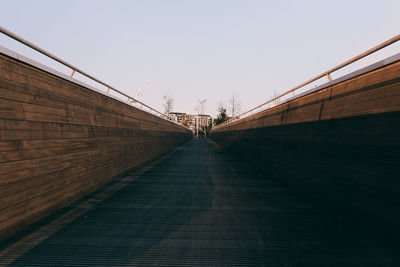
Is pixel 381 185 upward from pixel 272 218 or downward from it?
upward

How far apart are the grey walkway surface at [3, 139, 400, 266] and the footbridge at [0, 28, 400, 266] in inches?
0.8

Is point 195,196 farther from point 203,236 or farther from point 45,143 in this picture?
point 45,143

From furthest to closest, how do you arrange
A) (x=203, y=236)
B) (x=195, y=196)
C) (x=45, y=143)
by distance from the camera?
(x=195, y=196)
(x=45, y=143)
(x=203, y=236)

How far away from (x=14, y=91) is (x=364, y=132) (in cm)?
606

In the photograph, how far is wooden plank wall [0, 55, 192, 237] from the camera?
309 cm

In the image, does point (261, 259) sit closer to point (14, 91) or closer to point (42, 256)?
point (42, 256)

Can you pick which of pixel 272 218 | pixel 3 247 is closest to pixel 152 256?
pixel 3 247

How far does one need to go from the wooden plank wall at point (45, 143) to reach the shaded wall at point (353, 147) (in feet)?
19.3

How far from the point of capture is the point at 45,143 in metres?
3.83

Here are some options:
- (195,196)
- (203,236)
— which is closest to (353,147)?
(203,236)

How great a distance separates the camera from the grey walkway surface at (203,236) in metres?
2.70

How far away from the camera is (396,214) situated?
118 inches

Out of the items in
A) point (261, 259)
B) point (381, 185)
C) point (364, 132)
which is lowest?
point (261, 259)

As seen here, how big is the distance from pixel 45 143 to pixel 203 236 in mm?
3436
